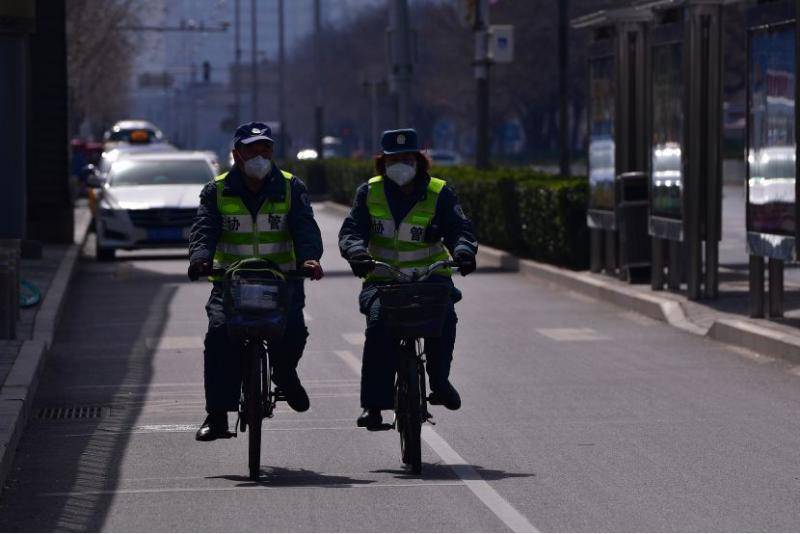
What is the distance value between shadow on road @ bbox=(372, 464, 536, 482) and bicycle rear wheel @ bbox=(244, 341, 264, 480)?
67 centimetres

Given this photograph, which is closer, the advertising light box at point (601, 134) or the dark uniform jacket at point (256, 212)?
the dark uniform jacket at point (256, 212)

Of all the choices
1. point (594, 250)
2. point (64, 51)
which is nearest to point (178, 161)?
point (64, 51)

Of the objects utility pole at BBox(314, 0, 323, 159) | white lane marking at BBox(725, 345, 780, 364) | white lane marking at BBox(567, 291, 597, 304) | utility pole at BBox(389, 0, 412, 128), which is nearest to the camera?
white lane marking at BBox(725, 345, 780, 364)

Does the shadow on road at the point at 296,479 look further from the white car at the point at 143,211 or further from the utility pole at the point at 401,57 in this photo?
the utility pole at the point at 401,57

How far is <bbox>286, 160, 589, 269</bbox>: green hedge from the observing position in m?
Result: 23.3

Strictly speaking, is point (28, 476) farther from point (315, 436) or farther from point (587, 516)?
Result: point (587, 516)

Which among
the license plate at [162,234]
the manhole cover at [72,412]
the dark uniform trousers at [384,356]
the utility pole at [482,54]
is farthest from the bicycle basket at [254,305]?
the utility pole at [482,54]

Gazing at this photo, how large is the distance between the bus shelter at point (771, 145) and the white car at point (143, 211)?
1159cm

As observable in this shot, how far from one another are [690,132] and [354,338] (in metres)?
4.01

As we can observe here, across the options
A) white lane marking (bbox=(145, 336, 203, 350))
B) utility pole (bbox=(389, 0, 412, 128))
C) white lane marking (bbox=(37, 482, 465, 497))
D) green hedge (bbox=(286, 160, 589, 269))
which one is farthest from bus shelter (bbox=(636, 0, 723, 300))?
utility pole (bbox=(389, 0, 412, 128))

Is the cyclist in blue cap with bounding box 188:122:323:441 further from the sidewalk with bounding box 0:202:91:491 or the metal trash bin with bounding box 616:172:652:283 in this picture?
the metal trash bin with bounding box 616:172:652:283

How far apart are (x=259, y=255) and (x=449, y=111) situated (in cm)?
9109

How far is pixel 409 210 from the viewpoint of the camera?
9859mm

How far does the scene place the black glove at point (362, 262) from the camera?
9508 mm
